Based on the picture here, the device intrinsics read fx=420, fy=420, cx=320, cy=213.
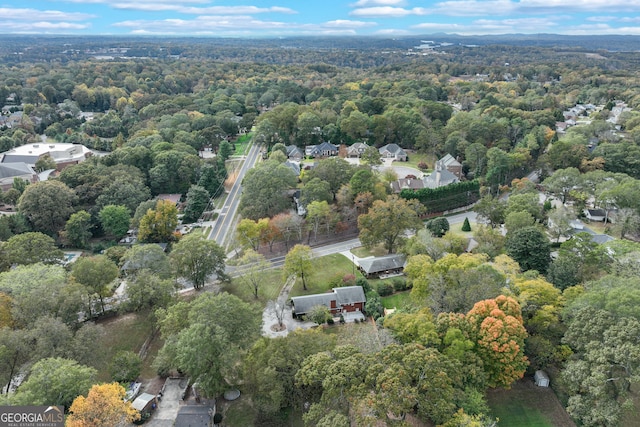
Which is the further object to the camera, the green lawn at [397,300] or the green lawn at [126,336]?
the green lawn at [397,300]

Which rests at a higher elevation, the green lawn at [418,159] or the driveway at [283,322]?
the green lawn at [418,159]

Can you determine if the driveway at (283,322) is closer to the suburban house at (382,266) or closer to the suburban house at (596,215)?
the suburban house at (382,266)

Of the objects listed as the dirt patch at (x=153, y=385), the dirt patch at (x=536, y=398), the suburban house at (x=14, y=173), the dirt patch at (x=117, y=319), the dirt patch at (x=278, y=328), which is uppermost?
the suburban house at (x=14, y=173)

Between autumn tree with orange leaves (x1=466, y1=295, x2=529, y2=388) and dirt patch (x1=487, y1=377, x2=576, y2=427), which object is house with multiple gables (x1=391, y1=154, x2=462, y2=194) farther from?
dirt patch (x1=487, y1=377, x2=576, y2=427)

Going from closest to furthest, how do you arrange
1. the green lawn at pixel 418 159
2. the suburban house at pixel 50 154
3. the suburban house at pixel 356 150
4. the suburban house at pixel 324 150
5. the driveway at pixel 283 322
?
the driveway at pixel 283 322 → the suburban house at pixel 50 154 → the green lawn at pixel 418 159 → the suburban house at pixel 356 150 → the suburban house at pixel 324 150

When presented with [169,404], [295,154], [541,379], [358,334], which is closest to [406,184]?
[295,154]

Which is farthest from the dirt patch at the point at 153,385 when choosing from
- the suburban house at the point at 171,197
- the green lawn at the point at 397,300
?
the suburban house at the point at 171,197

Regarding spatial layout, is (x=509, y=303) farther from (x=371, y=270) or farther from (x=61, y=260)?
(x=61, y=260)
